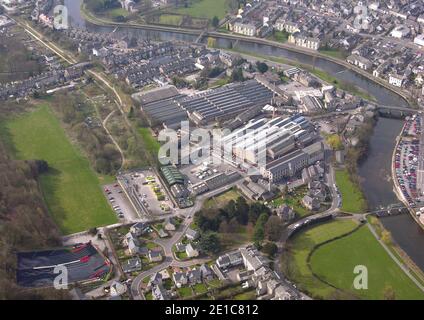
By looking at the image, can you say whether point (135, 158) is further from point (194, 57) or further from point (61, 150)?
point (194, 57)

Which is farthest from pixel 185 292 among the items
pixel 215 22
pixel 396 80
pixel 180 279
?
pixel 215 22

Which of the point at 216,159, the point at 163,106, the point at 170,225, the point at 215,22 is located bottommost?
the point at 170,225

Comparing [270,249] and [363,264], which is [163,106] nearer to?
[270,249]

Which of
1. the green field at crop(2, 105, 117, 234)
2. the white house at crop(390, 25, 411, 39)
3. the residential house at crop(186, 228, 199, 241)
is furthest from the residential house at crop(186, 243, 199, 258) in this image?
the white house at crop(390, 25, 411, 39)

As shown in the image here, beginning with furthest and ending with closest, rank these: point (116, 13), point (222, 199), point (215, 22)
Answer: point (116, 13), point (215, 22), point (222, 199)

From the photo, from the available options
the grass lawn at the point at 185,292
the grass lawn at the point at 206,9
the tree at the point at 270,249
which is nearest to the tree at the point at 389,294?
the tree at the point at 270,249

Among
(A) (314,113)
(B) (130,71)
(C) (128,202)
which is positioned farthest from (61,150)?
(A) (314,113)
